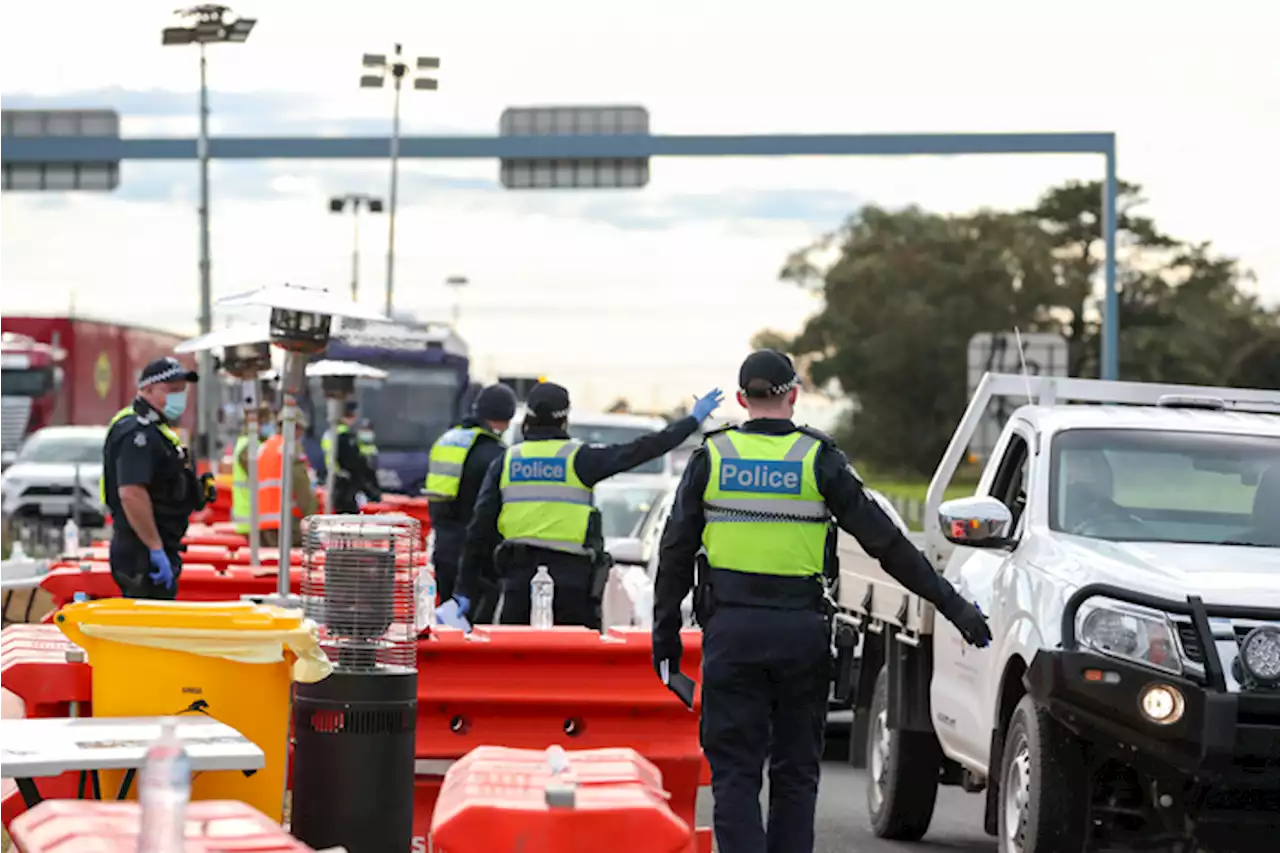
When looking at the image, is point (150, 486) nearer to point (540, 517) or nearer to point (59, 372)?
point (540, 517)

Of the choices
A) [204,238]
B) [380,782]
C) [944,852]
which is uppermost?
[204,238]

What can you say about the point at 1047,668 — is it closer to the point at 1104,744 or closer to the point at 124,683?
the point at 1104,744

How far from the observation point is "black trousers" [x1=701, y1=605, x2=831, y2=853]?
806 centimetres

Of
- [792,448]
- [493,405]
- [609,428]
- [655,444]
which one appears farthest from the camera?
[609,428]

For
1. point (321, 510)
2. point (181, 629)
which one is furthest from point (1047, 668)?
point (321, 510)

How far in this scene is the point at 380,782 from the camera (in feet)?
25.5

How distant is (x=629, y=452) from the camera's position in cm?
1159

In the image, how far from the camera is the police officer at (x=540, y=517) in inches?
480

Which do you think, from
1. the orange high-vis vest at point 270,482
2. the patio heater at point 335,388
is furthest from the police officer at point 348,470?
the orange high-vis vest at point 270,482

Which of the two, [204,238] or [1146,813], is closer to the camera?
[1146,813]

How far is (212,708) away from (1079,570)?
Answer: 3.14 m

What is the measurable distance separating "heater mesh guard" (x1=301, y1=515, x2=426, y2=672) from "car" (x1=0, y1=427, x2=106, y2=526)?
3052cm

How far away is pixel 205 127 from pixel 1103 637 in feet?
114

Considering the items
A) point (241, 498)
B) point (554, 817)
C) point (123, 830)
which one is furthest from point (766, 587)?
point (241, 498)
